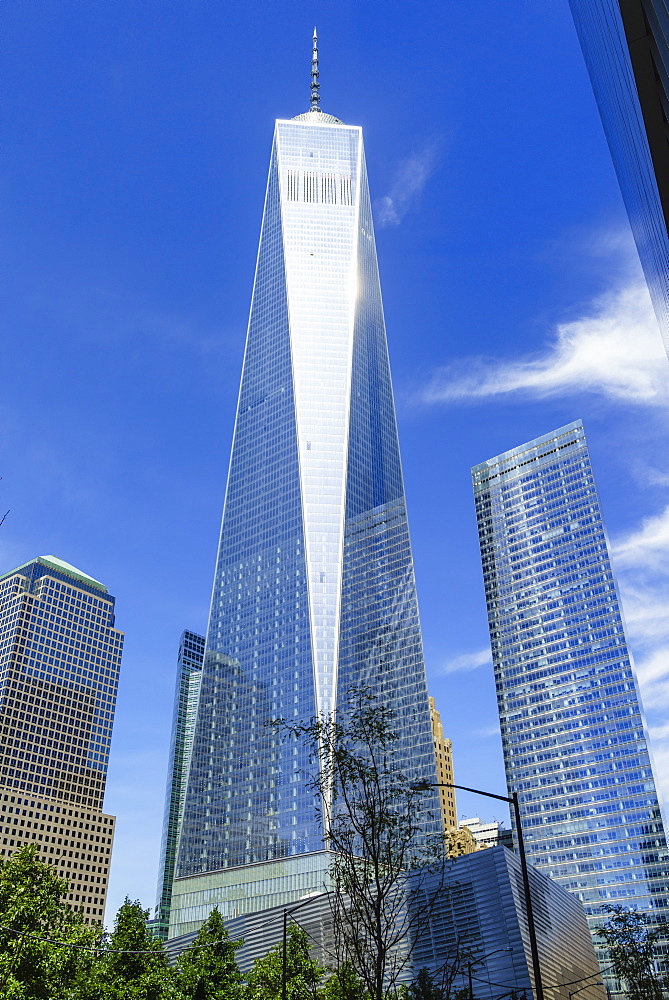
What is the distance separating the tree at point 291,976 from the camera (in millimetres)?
58719

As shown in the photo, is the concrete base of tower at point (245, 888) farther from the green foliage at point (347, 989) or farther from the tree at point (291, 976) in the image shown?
the green foliage at point (347, 989)

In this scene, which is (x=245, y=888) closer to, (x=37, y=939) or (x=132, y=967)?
(x=132, y=967)

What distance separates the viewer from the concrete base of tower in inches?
6481

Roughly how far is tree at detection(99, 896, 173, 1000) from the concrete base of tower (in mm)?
104041

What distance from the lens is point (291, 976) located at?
208ft

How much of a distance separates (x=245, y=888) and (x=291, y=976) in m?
118

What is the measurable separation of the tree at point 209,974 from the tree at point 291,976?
1.62 m

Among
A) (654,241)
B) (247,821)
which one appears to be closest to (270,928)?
(247,821)

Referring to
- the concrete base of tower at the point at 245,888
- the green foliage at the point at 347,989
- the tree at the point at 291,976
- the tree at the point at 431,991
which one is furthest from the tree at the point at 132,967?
the concrete base of tower at the point at 245,888

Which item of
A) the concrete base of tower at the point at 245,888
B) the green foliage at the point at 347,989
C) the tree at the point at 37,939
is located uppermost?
the concrete base of tower at the point at 245,888

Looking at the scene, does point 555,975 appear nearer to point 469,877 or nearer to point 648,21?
point 469,877

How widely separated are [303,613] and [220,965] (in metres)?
128

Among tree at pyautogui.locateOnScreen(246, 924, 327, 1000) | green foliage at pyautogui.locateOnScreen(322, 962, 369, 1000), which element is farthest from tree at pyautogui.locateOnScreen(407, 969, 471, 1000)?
tree at pyautogui.locateOnScreen(246, 924, 327, 1000)

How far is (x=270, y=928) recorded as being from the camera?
121125mm
